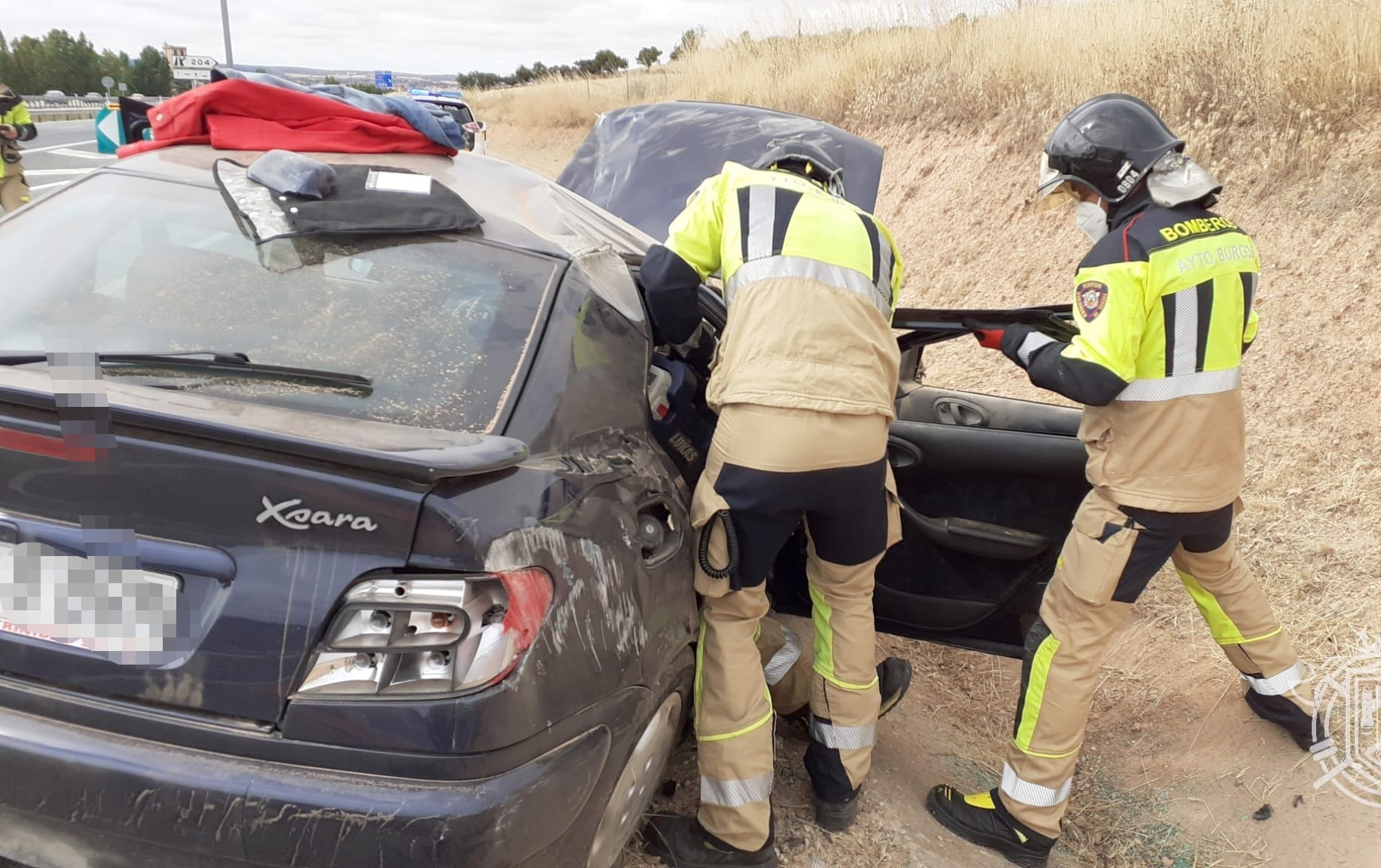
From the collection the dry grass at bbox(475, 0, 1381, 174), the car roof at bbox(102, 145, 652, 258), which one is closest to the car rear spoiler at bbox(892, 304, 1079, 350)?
the car roof at bbox(102, 145, 652, 258)

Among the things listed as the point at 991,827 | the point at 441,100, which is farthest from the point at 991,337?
the point at 441,100

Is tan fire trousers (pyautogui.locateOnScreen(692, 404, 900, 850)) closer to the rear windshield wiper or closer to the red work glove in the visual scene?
the red work glove

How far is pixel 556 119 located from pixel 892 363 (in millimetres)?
27453

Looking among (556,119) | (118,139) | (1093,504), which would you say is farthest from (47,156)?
(1093,504)

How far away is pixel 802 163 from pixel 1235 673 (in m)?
2.48

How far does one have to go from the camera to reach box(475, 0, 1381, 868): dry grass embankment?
9.70ft

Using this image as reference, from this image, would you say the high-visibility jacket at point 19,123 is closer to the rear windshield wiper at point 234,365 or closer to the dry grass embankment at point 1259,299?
the rear windshield wiper at point 234,365

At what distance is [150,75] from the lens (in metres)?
57.6

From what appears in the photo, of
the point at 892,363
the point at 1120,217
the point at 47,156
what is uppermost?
the point at 1120,217

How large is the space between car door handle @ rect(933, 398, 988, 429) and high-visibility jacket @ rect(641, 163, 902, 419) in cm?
70

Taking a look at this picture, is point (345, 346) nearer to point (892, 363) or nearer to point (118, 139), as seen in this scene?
point (892, 363)

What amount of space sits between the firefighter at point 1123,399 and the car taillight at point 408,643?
177 centimetres

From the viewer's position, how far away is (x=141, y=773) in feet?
4.65

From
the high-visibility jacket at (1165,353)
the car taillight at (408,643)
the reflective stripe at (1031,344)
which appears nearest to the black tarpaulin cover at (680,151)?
the reflective stripe at (1031,344)
